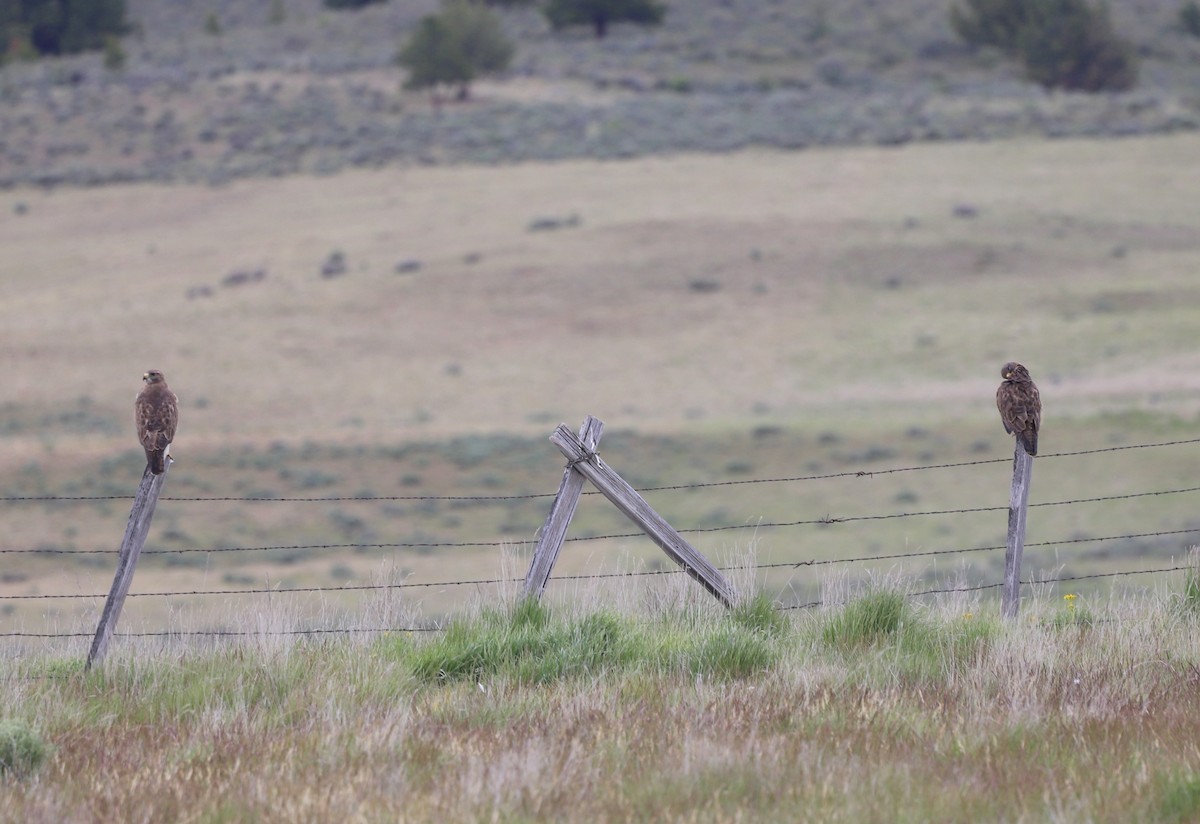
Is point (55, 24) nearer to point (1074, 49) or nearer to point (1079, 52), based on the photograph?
point (1074, 49)

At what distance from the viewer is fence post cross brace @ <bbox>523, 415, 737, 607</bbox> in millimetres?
6953

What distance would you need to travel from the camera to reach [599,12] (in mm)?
75875

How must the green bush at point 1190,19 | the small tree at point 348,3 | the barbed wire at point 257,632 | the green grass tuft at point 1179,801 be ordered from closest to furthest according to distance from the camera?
1. the green grass tuft at point 1179,801
2. the barbed wire at point 257,632
3. the green bush at point 1190,19
4. the small tree at point 348,3

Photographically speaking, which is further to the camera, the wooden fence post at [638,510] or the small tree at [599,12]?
the small tree at [599,12]

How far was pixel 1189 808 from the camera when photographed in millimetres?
4594

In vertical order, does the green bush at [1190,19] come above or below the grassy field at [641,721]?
above

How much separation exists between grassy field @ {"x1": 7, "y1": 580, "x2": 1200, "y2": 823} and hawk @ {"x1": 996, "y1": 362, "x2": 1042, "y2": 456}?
Result: 919mm

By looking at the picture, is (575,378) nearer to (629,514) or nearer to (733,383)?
(733,383)

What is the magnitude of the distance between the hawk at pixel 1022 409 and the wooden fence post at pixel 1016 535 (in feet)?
0.26

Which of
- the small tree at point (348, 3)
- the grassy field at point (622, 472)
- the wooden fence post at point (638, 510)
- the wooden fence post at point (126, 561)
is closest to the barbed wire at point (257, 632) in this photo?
the grassy field at point (622, 472)

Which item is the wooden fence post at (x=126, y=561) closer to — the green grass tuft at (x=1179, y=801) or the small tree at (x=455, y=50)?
the green grass tuft at (x=1179, y=801)

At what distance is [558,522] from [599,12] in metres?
72.0

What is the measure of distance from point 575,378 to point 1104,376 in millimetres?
11689

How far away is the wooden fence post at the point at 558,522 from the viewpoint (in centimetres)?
699
